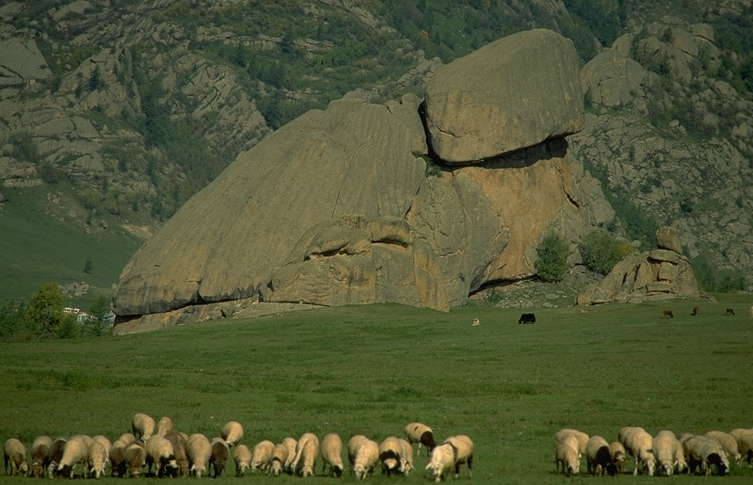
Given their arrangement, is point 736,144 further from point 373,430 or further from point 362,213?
point 373,430

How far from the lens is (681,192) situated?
168 meters

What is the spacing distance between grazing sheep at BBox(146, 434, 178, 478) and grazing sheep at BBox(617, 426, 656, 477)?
1063 centimetres

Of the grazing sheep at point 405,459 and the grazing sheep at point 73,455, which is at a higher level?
the grazing sheep at point 73,455

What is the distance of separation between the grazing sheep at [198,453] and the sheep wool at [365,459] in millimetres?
3508

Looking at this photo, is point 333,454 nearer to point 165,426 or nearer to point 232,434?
point 232,434

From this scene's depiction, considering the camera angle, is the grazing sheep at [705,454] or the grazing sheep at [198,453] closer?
the grazing sheep at [705,454]

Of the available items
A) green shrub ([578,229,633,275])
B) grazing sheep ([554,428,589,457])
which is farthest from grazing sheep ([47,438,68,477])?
green shrub ([578,229,633,275])

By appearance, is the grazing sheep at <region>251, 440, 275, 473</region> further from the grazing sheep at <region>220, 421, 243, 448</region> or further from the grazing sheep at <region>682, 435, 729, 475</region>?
the grazing sheep at <region>682, 435, 729, 475</region>

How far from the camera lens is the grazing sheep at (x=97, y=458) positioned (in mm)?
31219

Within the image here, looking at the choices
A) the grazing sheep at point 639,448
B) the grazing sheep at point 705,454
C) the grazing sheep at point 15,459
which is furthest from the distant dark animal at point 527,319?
the grazing sheep at point 15,459

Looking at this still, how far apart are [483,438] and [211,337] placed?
1677 inches

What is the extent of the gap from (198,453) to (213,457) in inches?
15.3

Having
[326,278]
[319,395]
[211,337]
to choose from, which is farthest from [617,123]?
[319,395]

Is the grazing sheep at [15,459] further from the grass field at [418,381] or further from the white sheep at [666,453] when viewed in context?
the white sheep at [666,453]
